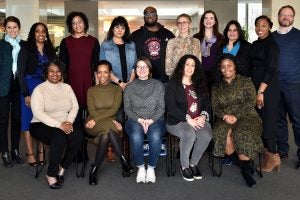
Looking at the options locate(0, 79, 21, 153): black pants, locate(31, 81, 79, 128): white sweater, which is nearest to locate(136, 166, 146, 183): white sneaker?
locate(31, 81, 79, 128): white sweater

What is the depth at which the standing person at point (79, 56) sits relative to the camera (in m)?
4.33

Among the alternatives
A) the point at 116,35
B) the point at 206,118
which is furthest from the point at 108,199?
the point at 116,35

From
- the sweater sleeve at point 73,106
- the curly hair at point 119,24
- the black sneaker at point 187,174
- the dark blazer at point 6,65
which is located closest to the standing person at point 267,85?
the black sneaker at point 187,174

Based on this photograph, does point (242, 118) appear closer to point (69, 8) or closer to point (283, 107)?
point (283, 107)

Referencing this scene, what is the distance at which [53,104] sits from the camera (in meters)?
3.90

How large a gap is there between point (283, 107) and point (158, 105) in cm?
151

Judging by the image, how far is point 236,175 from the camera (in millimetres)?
3959

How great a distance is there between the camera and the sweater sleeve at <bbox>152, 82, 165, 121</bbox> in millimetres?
3958

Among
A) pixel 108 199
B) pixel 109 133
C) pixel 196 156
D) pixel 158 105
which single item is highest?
pixel 158 105

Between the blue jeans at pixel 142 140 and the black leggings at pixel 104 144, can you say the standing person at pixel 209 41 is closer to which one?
the blue jeans at pixel 142 140

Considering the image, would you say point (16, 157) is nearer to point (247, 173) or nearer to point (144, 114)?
point (144, 114)

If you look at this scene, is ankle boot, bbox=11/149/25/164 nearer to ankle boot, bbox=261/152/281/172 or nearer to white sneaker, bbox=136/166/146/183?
white sneaker, bbox=136/166/146/183

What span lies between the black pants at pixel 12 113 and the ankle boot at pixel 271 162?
2840mm

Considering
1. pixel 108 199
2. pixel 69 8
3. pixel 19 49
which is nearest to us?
pixel 108 199
